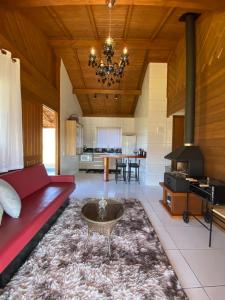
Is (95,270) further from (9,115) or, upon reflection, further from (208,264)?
(9,115)

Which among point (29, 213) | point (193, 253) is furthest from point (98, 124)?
point (193, 253)

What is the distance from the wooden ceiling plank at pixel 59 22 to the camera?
13.6 feet

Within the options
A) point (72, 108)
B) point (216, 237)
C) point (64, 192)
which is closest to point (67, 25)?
point (72, 108)

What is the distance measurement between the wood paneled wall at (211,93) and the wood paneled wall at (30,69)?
351 cm

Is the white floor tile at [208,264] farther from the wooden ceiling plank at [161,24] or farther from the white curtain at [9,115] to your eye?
the wooden ceiling plank at [161,24]

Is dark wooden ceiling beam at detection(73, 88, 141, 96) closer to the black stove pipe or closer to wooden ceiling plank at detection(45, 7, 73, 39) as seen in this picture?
wooden ceiling plank at detection(45, 7, 73, 39)

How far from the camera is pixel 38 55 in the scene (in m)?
4.76

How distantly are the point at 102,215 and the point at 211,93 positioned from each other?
2845mm

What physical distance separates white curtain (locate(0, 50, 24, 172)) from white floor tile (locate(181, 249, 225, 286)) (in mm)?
2834

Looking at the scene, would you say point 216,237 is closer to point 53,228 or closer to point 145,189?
point 53,228

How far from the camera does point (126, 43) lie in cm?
547

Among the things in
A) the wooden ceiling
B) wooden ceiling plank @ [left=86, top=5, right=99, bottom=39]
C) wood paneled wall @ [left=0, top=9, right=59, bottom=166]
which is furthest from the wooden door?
wood paneled wall @ [left=0, top=9, right=59, bottom=166]

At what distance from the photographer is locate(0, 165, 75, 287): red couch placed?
1790 mm

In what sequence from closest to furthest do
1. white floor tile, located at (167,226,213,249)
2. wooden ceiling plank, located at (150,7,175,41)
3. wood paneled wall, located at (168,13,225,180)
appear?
white floor tile, located at (167,226,213,249) → wood paneled wall, located at (168,13,225,180) → wooden ceiling plank, located at (150,7,175,41)
